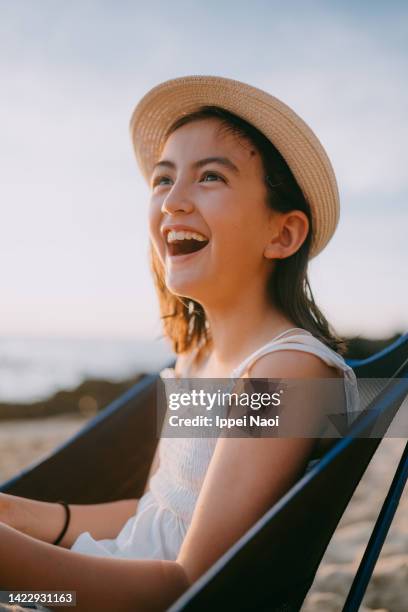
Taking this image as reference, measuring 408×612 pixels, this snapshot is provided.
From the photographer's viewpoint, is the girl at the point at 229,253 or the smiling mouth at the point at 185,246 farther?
the smiling mouth at the point at 185,246

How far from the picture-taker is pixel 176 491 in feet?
5.67

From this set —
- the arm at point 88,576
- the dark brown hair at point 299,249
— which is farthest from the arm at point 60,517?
the dark brown hair at point 299,249

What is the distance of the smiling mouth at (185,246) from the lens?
175cm

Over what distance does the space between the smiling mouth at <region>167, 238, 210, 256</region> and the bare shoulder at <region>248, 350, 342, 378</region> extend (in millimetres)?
446

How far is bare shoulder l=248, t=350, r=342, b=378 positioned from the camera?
1417 millimetres

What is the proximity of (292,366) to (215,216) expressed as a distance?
0.51 m

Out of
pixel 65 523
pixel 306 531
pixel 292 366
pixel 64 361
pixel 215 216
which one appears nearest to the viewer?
pixel 306 531

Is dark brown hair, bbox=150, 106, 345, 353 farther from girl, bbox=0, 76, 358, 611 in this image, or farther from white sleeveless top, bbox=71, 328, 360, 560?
white sleeveless top, bbox=71, 328, 360, 560

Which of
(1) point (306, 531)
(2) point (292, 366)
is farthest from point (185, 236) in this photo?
(1) point (306, 531)

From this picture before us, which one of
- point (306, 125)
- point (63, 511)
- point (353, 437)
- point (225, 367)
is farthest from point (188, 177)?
point (63, 511)

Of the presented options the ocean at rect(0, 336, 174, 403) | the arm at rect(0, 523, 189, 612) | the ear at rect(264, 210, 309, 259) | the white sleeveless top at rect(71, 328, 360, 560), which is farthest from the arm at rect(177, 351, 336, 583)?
the ocean at rect(0, 336, 174, 403)

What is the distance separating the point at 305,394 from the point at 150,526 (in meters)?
0.70

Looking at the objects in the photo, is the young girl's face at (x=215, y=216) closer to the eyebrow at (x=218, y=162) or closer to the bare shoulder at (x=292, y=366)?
the eyebrow at (x=218, y=162)

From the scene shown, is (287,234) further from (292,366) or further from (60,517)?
(60,517)
